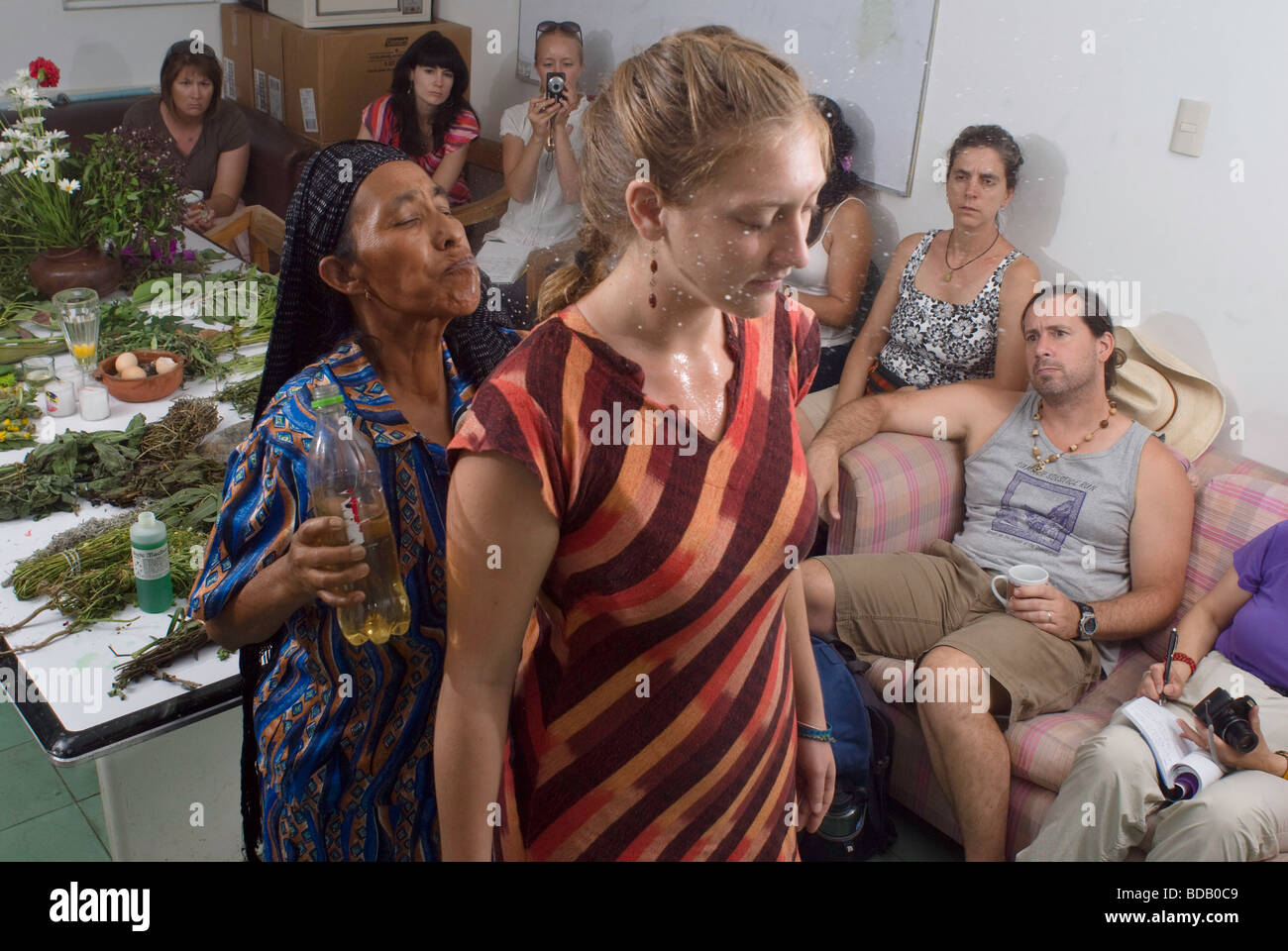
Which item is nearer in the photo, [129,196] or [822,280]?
[129,196]

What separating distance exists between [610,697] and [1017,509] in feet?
5.38

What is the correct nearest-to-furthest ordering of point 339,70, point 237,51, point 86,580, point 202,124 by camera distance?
1. point 86,580
2. point 202,124
3. point 339,70
4. point 237,51

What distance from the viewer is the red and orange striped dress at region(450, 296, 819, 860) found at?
88cm

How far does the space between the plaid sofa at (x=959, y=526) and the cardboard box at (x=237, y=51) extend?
345cm

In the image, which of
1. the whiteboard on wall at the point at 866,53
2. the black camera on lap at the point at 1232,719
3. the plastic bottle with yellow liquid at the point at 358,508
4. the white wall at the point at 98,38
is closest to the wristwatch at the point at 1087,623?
the black camera on lap at the point at 1232,719

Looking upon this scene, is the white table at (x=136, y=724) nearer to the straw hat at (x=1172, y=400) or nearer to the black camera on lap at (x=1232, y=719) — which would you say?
the black camera on lap at (x=1232, y=719)

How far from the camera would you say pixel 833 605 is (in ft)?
7.55

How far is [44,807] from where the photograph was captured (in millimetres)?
2234

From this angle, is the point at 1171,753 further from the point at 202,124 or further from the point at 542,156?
the point at 202,124

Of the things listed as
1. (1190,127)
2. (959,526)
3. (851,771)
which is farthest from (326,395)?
(1190,127)

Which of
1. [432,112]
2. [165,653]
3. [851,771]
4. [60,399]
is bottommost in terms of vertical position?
[851,771]

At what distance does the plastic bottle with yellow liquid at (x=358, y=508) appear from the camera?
3.75 ft

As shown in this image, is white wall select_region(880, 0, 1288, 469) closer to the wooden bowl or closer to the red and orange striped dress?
the red and orange striped dress

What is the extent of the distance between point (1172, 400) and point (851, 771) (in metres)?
1.13
